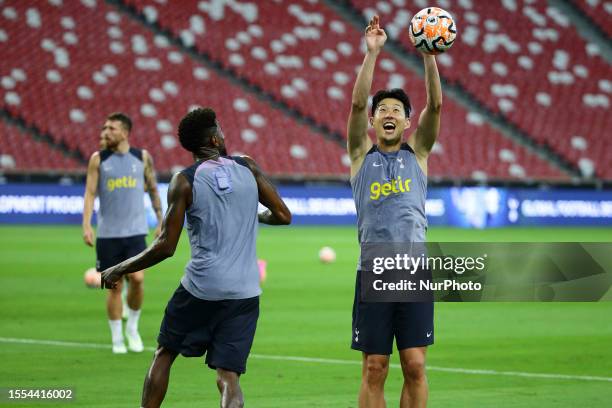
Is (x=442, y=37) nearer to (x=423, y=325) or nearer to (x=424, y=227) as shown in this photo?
(x=424, y=227)

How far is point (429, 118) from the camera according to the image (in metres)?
7.31

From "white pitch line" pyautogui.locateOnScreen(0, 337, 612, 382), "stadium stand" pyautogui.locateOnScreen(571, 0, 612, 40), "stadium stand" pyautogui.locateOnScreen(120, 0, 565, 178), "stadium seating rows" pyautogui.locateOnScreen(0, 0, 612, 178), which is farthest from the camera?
"stadium stand" pyautogui.locateOnScreen(571, 0, 612, 40)

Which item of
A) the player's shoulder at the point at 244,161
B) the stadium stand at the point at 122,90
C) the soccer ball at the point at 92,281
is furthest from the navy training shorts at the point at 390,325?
the stadium stand at the point at 122,90

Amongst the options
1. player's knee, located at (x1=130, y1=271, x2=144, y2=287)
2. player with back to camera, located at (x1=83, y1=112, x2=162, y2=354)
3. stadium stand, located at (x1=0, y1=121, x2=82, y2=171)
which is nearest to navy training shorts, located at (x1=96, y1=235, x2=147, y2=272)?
player with back to camera, located at (x1=83, y1=112, x2=162, y2=354)

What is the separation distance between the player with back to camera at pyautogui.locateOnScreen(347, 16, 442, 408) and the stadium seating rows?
27.9m

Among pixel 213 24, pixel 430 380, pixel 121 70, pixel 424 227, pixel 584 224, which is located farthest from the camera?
pixel 213 24

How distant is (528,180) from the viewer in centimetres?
3631

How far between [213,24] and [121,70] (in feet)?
15.0

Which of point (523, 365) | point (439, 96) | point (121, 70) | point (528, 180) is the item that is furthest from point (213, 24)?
point (439, 96)

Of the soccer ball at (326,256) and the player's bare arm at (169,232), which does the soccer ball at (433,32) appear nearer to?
the player's bare arm at (169,232)

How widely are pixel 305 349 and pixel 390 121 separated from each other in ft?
17.2

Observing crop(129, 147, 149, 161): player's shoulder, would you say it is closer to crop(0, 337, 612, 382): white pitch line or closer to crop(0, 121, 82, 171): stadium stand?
crop(0, 337, 612, 382): white pitch line

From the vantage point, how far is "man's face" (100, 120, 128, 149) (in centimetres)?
1215

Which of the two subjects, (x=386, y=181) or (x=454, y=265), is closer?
(x=386, y=181)
